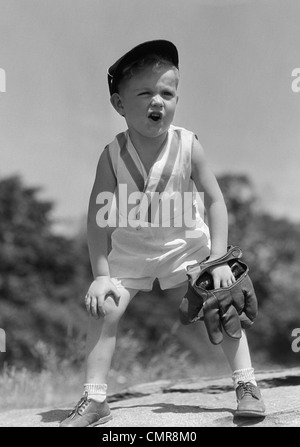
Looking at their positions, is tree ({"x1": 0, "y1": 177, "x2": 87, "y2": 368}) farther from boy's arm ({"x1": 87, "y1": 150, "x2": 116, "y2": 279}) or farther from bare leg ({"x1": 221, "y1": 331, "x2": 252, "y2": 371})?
bare leg ({"x1": 221, "y1": 331, "x2": 252, "y2": 371})

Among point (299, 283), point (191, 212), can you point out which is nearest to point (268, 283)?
point (299, 283)

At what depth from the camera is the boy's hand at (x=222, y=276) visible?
3162 mm

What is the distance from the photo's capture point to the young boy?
322cm

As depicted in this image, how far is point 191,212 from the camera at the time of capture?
11.4ft

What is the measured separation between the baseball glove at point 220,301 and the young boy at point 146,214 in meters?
0.05

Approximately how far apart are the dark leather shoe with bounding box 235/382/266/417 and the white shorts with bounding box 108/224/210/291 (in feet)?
2.01

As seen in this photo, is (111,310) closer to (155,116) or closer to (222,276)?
(222,276)

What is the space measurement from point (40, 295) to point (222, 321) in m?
19.0

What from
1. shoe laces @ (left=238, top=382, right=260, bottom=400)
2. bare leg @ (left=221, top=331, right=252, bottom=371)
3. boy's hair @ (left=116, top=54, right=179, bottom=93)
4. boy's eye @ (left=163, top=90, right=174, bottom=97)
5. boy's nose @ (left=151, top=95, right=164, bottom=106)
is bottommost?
shoe laces @ (left=238, top=382, right=260, bottom=400)

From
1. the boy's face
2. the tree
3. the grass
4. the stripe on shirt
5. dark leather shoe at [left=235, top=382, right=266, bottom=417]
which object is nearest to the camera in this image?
dark leather shoe at [left=235, top=382, right=266, bottom=417]

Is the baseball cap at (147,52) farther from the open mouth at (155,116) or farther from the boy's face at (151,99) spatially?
the open mouth at (155,116)

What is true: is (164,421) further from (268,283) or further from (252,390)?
(268,283)

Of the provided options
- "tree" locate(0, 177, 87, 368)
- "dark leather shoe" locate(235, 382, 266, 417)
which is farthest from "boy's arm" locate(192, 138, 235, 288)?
"tree" locate(0, 177, 87, 368)

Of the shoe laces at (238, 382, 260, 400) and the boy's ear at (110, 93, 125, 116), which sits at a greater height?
the boy's ear at (110, 93, 125, 116)
